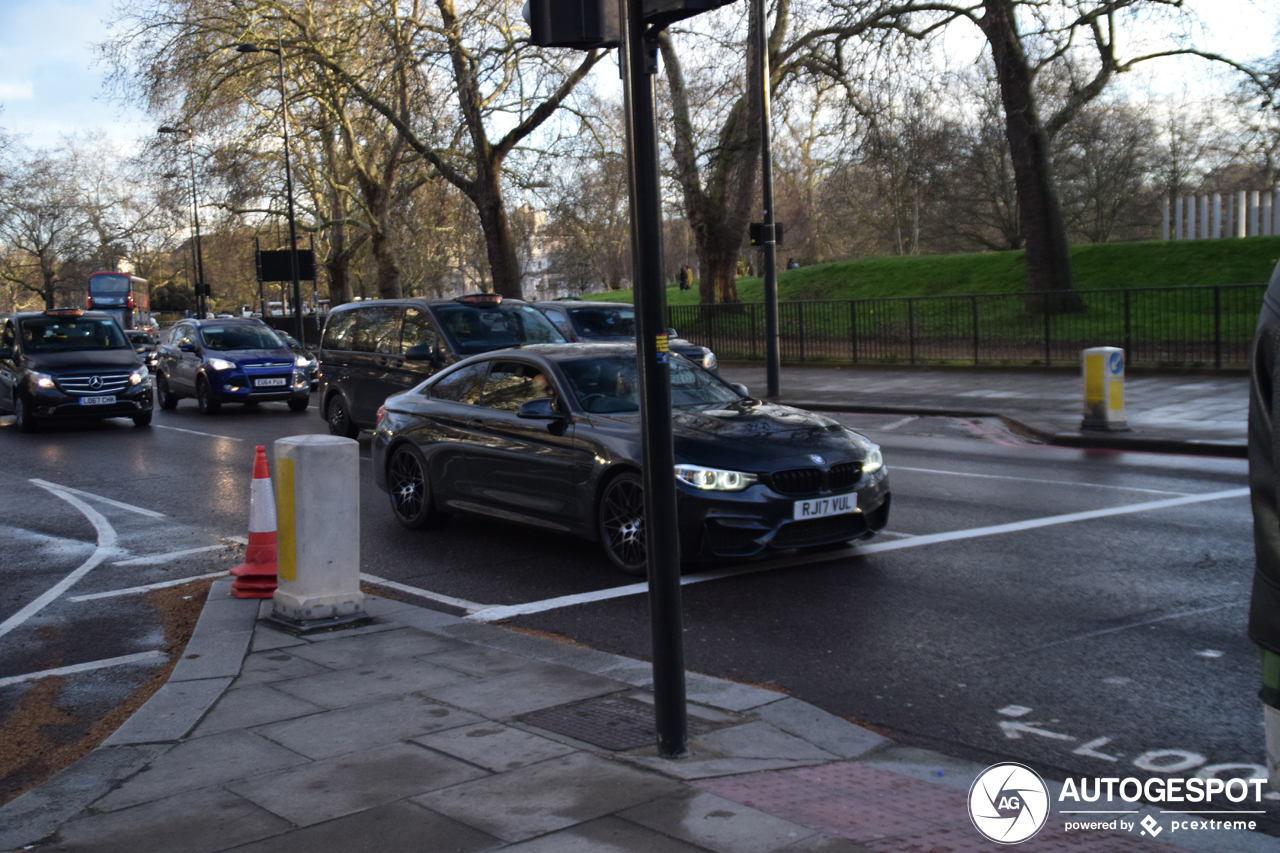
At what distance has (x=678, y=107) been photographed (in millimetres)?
30719

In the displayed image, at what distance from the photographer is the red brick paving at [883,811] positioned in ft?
11.6

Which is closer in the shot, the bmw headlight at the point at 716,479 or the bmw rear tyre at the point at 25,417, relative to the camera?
the bmw headlight at the point at 716,479

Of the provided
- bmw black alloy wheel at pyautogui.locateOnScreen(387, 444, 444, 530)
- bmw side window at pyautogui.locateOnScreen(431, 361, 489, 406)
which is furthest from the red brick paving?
bmw black alloy wheel at pyautogui.locateOnScreen(387, 444, 444, 530)

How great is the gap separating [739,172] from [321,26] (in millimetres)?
11964

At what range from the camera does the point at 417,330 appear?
14.7m

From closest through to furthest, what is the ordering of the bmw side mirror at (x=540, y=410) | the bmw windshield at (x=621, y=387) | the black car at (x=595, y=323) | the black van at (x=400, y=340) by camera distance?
the bmw side mirror at (x=540, y=410) → the bmw windshield at (x=621, y=387) → the black van at (x=400, y=340) → the black car at (x=595, y=323)

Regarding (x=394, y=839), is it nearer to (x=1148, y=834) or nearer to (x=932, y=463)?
(x=1148, y=834)

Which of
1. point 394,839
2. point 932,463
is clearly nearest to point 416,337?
point 932,463

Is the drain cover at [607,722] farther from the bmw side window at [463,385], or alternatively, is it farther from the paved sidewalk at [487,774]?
the bmw side window at [463,385]

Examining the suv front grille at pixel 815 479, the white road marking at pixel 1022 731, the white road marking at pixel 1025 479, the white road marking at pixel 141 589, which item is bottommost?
the white road marking at pixel 1025 479

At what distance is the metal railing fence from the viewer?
812 inches

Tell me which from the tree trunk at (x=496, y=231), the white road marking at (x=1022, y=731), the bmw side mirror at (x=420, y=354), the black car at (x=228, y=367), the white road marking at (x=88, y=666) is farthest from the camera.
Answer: the tree trunk at (x=496, y=231)

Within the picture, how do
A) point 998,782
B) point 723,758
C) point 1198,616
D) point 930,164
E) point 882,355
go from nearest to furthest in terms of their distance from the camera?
point 998,782
point 723,758
point 1198,616
point 882,355
point 930,164

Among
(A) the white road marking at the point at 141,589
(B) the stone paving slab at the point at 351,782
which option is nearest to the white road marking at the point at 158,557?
(A) the white road marking at the point at 141,589
